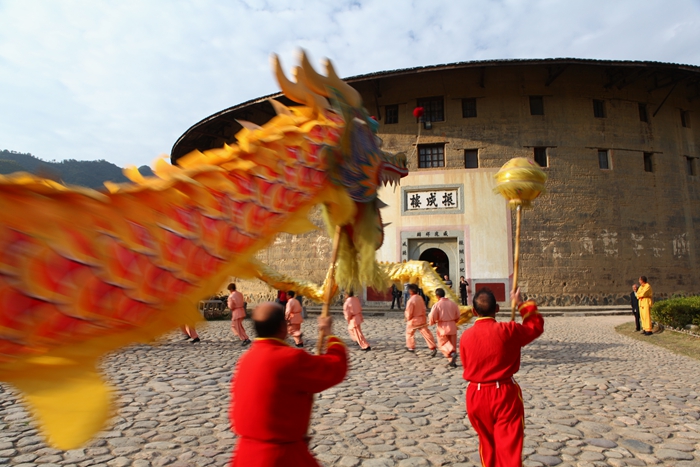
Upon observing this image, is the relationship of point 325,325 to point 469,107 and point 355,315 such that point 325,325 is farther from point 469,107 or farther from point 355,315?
point 469,107

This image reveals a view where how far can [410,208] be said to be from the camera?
60.8 ft

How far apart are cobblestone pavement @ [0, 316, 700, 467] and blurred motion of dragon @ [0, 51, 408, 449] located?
60cm

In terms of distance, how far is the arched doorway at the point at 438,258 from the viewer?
18.7 m

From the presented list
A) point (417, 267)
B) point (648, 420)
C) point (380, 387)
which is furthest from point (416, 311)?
point (648, 420)

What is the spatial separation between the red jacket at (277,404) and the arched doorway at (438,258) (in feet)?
55.4

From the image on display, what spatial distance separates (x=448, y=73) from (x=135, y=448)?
18469mm

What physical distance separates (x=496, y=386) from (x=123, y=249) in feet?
7.91

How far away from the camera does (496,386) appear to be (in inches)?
112

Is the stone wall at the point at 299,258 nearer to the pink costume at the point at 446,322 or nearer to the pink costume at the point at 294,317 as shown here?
the pink costume at the point at 294,317

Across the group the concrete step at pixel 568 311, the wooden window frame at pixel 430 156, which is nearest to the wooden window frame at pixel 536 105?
the wooden window frame at pixel 430 156

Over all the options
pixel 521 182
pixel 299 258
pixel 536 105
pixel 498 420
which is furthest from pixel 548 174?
pixel 498 420

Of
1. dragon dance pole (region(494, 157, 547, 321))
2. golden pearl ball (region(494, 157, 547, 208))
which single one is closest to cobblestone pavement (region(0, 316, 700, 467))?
dragon dance pole (region(494, 157, 547, 321))

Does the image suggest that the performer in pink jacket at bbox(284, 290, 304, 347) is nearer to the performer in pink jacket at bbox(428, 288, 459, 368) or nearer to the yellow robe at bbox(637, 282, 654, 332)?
the performer in pink jacket at bbox(428, 288, 459, 368)

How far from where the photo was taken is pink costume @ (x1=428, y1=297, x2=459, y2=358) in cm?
783
